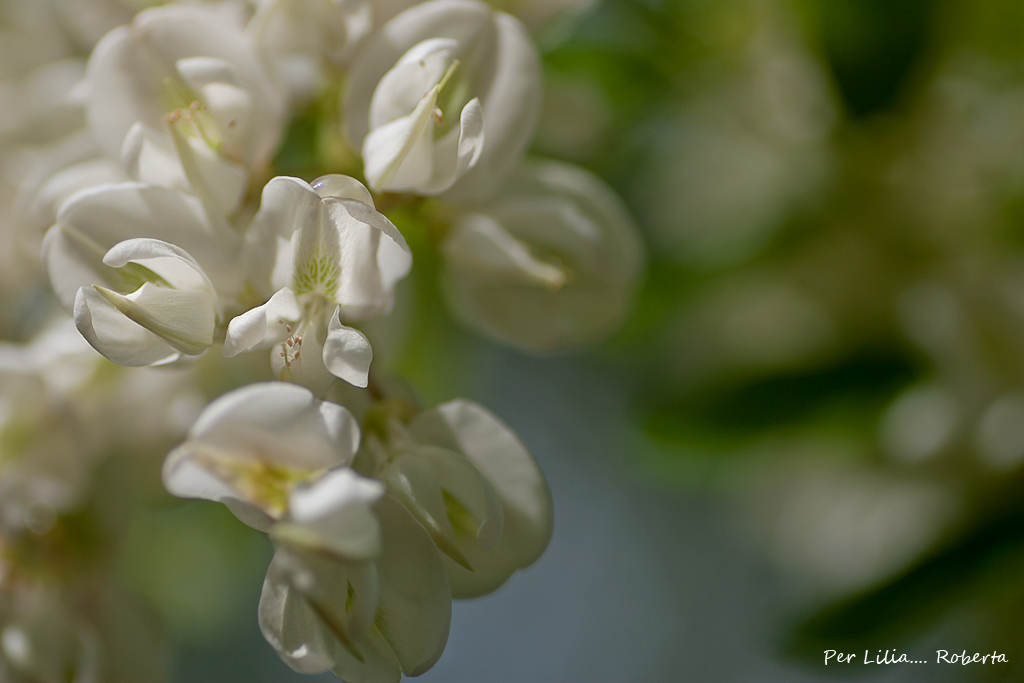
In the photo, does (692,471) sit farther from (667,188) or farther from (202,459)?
(202,459)

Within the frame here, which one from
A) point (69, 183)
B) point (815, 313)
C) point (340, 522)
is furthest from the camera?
point (815, 313)

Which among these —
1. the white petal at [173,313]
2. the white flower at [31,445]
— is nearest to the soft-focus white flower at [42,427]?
the white flower at [31,445]

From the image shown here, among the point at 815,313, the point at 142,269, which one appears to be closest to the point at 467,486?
the point at 142,269

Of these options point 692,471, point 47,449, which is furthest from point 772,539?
point 47,449

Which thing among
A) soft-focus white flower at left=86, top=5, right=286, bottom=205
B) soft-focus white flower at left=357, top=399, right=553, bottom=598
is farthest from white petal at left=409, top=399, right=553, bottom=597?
soft-focus white flower at left=86, top=5, right=286, bottom=205

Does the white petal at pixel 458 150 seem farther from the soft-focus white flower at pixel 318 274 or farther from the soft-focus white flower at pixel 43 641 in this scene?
the soft-focus white flower at pixel 43 641

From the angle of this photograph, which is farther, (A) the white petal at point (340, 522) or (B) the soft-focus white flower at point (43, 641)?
(B) the soft-focus white flower at point (43, 641)

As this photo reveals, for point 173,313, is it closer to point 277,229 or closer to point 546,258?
point 277,229
